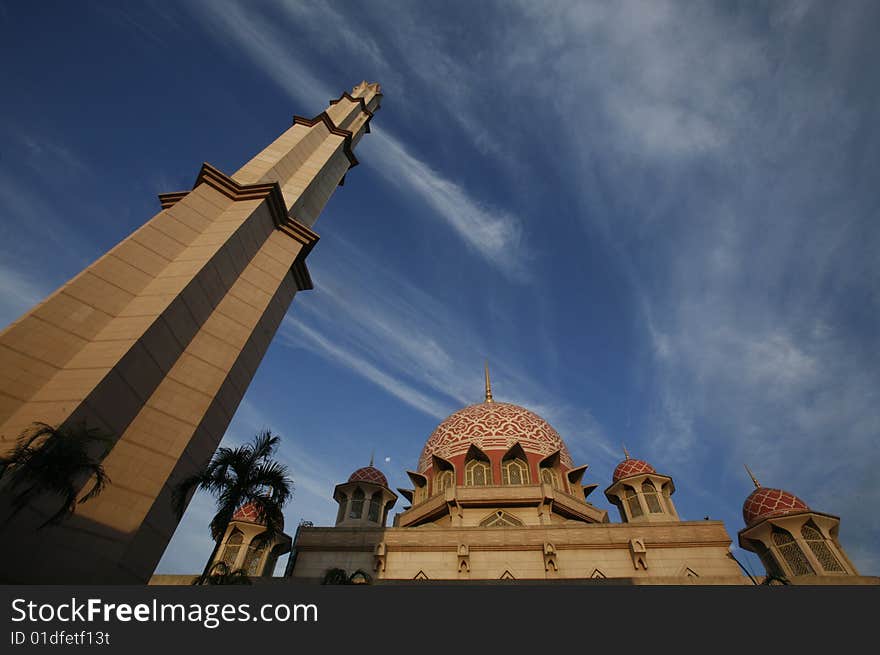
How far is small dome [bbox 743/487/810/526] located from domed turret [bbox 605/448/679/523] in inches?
136

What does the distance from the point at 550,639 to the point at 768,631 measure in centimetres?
242

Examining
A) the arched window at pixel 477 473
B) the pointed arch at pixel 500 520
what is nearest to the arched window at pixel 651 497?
the pointed arch at pixel 500 520

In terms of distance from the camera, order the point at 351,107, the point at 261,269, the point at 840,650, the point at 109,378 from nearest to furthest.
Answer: the point at 840,650 → the point at 109,378 → the point at 261,269 → the point at 351,107

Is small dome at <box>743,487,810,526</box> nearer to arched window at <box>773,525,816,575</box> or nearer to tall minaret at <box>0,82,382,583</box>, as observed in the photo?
arched window at <box>773,525,816,575</box>

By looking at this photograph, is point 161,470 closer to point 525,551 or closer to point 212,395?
point 212,395

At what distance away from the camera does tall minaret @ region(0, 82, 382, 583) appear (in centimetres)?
659

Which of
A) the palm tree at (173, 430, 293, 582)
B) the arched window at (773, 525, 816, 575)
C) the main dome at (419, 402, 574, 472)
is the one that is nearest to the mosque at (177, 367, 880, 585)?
the arched window at (773, 525, 816, 575)

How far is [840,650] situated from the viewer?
186 inches

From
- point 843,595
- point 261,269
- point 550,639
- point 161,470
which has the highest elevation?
point 261,269

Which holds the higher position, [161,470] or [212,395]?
[212,395]

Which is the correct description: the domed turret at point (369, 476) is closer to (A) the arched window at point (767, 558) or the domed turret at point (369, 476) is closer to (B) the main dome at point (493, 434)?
(B) the main dome at point (493, 434)

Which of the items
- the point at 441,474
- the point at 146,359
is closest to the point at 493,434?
the point at 441,474

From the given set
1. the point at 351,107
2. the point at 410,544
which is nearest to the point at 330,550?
the point at 410,544

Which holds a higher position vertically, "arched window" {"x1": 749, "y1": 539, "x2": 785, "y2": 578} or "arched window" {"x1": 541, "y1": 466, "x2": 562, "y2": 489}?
"arched window" {"x1": 541, "y1": 466, "x2": 562, "y2": 489}
